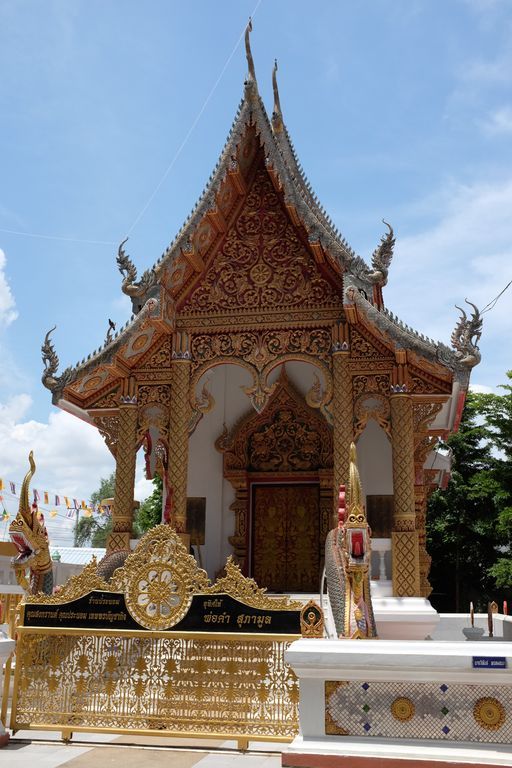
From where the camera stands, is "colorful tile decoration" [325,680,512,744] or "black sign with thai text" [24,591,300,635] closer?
"colorful tile decoration" [325,680,512,744]

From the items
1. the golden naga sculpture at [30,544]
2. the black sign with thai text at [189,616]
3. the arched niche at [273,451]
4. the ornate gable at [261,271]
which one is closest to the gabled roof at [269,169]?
the ornate gable at [261,271]

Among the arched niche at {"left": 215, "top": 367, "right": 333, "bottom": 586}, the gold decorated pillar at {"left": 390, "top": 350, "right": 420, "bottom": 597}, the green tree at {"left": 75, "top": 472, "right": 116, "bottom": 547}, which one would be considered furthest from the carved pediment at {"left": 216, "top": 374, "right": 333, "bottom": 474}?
the green tree at {"left": 75, "top": 472, "right": 116, "bottom": 547}

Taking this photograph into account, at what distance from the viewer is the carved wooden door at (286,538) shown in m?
11.9

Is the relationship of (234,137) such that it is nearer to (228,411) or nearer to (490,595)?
(228,411)

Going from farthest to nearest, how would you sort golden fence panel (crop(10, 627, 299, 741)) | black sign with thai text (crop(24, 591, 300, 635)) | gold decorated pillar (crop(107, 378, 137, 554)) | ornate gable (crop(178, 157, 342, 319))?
ornate gable (crop(178, 157, 342, 319)), gold decorated pillar (crop(107, 378, 137, 554)), black sign with thai text (crop(24, 591, 300, 635)), golden fence panel (crop(10, 627, 299, 741))

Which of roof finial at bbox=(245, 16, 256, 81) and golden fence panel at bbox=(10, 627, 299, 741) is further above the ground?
roof finial at bbox=(245, 16, 256, 81)

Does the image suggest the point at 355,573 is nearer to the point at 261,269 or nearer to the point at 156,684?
the point at 156,684

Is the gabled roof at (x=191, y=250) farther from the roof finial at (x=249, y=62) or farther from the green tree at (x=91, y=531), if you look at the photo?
the green tree at (x=91, y=531)

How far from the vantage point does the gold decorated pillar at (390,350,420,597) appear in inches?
366

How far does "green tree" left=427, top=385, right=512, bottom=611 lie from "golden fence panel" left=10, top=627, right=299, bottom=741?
1644 centimetres

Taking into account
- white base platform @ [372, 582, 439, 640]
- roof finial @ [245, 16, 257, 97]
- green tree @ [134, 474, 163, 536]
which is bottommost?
white base platform @ [372, 582, 439, 640]

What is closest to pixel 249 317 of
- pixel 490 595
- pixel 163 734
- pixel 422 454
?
pixel 422 454

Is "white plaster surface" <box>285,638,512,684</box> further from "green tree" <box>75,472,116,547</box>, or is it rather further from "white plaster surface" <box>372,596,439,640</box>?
"green tree" <box>75,472,116,547</box>

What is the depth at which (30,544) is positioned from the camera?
297 inches
